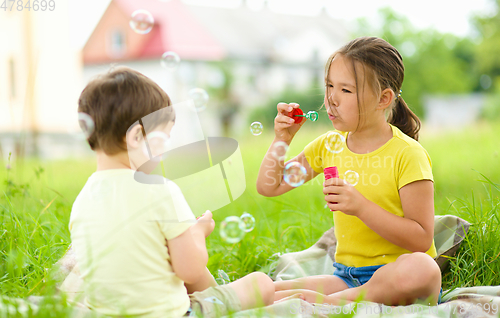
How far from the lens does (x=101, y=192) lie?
1.29 m

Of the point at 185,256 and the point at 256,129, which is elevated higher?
the point at 256,129

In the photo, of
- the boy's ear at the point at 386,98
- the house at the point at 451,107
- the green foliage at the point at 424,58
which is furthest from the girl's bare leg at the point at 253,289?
the green foliage at the point at 424,58

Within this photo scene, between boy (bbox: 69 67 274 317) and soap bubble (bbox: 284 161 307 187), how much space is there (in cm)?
57

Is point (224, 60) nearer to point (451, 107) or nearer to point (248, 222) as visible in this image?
point (451, 107)

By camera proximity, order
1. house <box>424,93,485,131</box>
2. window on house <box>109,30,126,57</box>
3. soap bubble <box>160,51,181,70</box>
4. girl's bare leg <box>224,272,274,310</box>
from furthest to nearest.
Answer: house <box>424,93,485,131</box> < window on house <box>109,30,126,57</box> < soap bubble <box>160,51,181,70</box> < girl's bare leg <box>224,272,274,310</box>

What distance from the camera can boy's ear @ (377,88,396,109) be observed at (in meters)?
1.79

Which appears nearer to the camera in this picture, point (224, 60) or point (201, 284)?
point (201, 284)

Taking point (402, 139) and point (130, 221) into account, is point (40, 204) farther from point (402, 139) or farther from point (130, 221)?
point (402, 139)

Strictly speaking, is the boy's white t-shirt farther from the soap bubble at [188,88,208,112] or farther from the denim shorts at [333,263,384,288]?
the denim shorts at [333,263,384,288]

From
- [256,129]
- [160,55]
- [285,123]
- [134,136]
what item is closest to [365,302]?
[285,123]

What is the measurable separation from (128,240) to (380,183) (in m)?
0.99

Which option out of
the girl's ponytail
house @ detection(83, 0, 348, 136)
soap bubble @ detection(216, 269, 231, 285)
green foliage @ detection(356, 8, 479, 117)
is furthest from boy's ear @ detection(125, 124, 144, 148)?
green foliage @ detection(356, 8, 479, 117)

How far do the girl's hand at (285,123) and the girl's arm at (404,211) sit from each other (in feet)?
1.19

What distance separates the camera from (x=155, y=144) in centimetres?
140
